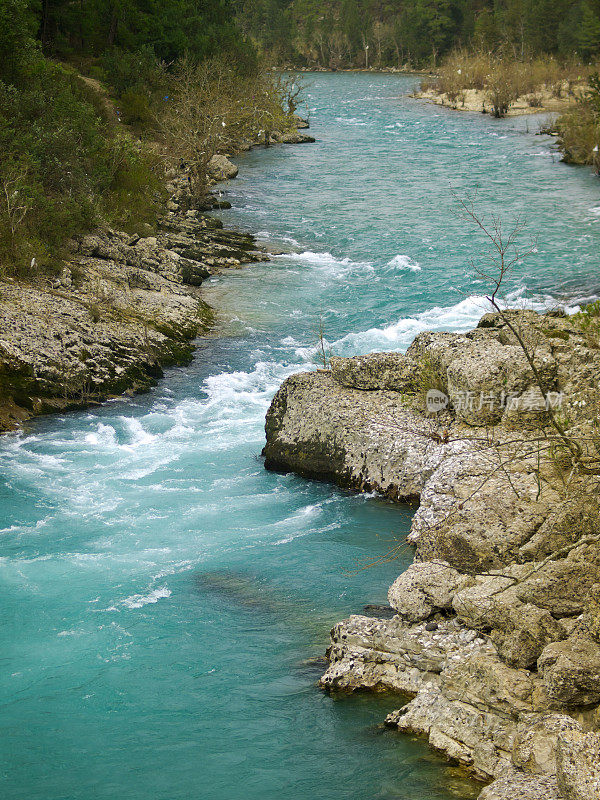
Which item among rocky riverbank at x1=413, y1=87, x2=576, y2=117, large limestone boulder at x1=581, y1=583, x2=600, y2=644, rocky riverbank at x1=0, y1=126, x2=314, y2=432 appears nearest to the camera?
large limestone boulder at x1=581, y1=583, x2=600, y2=644

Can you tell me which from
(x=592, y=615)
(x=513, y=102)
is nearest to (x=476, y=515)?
(x=592, y=615)

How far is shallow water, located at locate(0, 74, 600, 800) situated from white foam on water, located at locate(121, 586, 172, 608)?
0.07 feet

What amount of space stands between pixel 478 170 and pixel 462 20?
64.6m

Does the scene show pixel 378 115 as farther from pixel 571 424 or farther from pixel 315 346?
pixel 571 424

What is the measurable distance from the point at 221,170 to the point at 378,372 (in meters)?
24.3

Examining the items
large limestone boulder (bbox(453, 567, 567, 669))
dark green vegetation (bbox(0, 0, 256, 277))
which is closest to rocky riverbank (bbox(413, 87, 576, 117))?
dark green vegetation (bbox(0, 0, 256, 277))

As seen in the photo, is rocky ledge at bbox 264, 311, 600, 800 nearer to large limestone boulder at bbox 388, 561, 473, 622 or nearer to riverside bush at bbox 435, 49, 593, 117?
large limestone boulder at bbox 388, 561, 473, 622

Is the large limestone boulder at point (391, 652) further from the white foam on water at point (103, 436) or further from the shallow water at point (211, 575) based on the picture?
the white foam on water at point (103, 436)

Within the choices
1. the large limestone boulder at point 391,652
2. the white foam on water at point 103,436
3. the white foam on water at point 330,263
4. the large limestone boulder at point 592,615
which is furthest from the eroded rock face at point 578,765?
the white foam on water at point 330,263

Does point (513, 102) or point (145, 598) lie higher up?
point (513, 102)

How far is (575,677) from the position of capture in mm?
6020

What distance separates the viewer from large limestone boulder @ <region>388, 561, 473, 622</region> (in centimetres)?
725

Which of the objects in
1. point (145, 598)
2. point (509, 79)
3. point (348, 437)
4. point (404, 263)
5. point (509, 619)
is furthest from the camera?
point (509, 79)

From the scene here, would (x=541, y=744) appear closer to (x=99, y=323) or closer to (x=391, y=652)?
(x=391, y=652)
